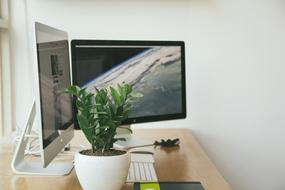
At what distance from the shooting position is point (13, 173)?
4.73 ft

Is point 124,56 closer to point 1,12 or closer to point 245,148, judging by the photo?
point 1,12

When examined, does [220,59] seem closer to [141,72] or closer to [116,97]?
[141,72]

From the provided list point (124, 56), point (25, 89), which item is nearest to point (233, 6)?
point (124, 56)

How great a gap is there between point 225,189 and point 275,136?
1.22 meters

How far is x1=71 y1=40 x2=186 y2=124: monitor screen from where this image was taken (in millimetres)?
1694

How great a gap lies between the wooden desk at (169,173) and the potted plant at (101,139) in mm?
131

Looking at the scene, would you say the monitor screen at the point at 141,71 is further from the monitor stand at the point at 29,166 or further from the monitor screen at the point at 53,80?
the monitor stand at the point at 29,166

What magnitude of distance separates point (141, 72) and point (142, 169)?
1.65 feet

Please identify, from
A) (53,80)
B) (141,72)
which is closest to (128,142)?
(141,72)

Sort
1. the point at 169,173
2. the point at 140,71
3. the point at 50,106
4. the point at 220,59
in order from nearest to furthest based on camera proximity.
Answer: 1. the point at 50,106
2. the point at 169,173
3. the point at 140,71
4. the point at 220,59

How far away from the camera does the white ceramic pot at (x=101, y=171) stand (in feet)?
3.81

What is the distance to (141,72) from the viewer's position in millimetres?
1813

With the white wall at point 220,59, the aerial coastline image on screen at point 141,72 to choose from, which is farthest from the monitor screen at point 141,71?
the white wall at point 220,59

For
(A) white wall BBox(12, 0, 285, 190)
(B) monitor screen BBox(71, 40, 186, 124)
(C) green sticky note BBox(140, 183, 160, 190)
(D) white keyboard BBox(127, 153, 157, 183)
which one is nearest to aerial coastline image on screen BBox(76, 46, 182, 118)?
(B) monitor screen BBox(71, 40, 186, 124)
